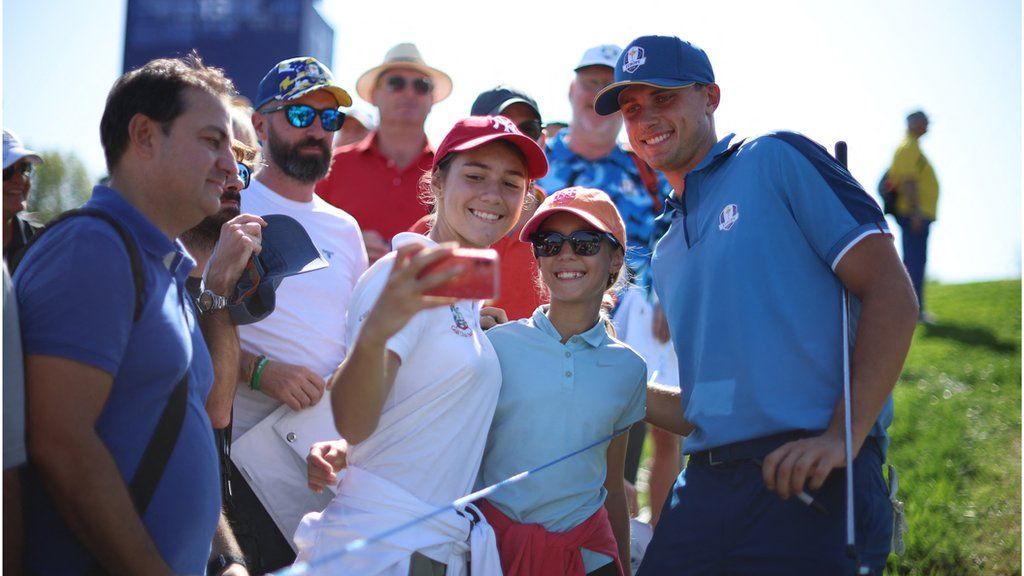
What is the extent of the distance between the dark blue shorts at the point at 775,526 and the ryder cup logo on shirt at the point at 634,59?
4.89ft

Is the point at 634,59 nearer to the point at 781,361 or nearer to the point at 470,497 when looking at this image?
the point at 781,361

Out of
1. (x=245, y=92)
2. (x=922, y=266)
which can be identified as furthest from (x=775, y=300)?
(x=245, y=92)

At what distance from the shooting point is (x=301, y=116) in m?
4.67

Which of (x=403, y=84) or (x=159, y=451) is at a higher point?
(x=403, y=84)

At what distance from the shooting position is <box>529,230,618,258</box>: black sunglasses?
360cm

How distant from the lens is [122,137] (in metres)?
2.58

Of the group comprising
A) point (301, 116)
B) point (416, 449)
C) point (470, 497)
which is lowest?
point (470, 497)

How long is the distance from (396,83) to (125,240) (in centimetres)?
396

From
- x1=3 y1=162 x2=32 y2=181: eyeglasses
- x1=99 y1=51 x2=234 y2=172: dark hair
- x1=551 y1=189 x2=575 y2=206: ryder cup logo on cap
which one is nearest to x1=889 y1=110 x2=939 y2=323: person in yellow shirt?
x1=551 y1=189 x2=575 y2=206: ryder cup logo on cap

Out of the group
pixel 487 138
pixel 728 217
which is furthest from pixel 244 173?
pixel 728 217

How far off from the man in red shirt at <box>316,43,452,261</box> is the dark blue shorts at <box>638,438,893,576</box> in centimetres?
262

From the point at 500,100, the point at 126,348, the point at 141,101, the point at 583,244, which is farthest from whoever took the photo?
the point at 500,100

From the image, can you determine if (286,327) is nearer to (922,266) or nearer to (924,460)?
(924,460)

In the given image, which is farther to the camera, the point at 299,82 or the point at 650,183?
the point at 650,183
